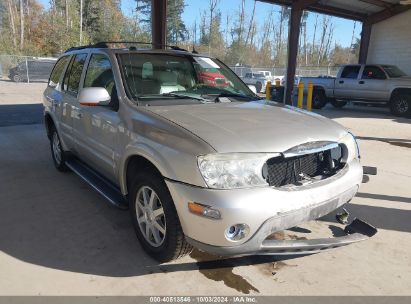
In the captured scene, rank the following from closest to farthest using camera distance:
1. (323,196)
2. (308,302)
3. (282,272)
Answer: (308,302)
(323,196)
(282,272)

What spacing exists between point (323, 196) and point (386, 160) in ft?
15.9

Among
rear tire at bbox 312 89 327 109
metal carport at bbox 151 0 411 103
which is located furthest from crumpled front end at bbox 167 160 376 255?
rear tire at bbox 312 89 327 109

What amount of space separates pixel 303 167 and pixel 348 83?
13.6 metres

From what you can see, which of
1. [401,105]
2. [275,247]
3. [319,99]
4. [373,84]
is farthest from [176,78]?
[319,99]

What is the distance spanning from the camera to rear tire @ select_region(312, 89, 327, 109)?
16470 millimetres

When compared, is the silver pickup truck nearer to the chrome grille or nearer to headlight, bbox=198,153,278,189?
the chrome grille

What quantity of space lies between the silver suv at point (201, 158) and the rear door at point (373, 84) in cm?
1162

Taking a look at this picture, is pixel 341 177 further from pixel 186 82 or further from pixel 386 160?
pixel 386 160

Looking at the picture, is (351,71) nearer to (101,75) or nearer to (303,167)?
(101,75)

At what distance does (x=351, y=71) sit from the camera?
1555cm

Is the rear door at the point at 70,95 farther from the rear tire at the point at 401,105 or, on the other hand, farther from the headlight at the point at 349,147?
the rear tire at the point at 401,105

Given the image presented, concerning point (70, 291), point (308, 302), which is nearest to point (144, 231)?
point (70, 291)

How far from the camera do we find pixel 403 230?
4023 millimetres

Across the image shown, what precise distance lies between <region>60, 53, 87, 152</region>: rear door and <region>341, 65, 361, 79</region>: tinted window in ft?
42.5
